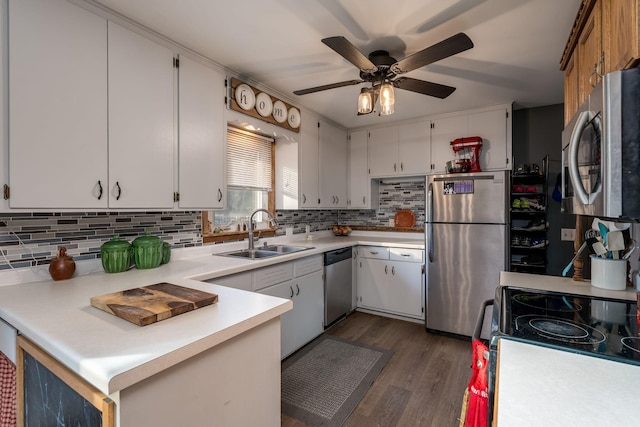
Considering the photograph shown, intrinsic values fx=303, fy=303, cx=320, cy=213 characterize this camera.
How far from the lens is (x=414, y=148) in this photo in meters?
3.54

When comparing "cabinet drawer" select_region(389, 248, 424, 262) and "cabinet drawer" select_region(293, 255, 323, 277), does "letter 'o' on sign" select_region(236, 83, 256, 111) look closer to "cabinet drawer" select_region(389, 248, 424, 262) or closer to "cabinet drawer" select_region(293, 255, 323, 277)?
"cabinet drawer" select_region(293, 255, 323, 277)

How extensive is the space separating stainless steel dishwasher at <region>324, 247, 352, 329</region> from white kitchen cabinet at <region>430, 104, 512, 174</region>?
1.44 meters

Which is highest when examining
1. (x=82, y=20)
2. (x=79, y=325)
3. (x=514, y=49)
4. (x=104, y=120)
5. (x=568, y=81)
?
(x=514, y=49)

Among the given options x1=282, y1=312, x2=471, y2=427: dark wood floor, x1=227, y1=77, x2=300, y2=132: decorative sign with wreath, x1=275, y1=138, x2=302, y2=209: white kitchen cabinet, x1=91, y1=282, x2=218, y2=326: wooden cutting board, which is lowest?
x1=282, y1=312, x2=471, y2=427: dark wood floor

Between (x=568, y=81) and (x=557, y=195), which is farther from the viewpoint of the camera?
(x=557, y=195)

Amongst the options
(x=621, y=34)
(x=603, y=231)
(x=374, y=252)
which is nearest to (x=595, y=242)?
(x=603, y=231)

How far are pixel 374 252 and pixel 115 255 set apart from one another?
244 centimetres

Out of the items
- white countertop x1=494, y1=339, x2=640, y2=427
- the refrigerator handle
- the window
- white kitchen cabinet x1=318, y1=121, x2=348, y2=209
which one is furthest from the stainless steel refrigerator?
white countertop x1=494, y1=339, x2=640, y2=427

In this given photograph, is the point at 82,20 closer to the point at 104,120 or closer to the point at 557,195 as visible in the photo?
the point at 104,120

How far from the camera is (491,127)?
3.11 m

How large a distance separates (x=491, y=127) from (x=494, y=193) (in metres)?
0.83

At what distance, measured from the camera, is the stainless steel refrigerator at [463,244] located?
2.72 m

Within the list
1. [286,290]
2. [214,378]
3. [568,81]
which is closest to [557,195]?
[568,81]

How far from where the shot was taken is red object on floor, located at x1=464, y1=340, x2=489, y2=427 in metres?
1.01
